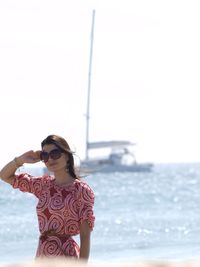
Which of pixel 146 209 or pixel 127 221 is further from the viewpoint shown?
pixel 146 209

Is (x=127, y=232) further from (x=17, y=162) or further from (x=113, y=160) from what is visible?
(x=113, y=160)

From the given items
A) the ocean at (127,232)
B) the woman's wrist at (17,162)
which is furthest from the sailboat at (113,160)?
the woman's wrist at (17,162)

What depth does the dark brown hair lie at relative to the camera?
164 inches

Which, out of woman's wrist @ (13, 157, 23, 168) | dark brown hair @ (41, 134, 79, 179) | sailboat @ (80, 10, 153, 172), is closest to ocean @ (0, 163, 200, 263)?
woman's wrist @ (13, 157, 23, 168)

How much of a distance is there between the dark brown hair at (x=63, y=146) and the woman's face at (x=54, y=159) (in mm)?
13

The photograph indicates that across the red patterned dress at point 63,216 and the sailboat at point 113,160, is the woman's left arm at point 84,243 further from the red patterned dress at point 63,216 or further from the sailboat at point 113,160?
the sailboat at point 113,160

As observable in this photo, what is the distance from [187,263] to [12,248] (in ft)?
44.2

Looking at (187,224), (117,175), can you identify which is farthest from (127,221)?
(117,175)

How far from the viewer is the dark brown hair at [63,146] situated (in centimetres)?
417

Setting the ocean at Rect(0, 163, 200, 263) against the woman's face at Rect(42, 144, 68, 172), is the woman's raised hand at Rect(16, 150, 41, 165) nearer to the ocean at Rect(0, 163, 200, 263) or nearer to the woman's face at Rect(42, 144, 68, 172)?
the woman's face at Rect(42, 144, 68, 172)

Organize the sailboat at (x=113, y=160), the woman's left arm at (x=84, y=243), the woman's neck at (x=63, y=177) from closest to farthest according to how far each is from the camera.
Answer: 1. the woman's left arm at (x=84, y=243)
2. the woman's neck at (x=63, y=177)
3. the sailboat at (x=113, y=160)

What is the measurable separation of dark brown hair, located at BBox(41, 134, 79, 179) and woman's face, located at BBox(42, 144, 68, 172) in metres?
0.01

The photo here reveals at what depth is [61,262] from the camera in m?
2.21

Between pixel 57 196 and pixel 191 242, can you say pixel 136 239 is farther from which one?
pixel 57 196
